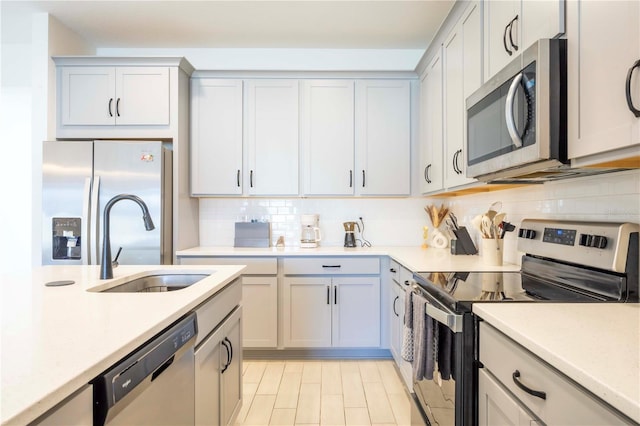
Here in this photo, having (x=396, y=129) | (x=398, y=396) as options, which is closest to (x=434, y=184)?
(x=396, y=129)

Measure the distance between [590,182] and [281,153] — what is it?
2.21 metres

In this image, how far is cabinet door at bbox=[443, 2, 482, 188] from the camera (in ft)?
6.23

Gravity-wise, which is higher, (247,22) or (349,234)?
(247,22)

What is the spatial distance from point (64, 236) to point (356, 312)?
7.58 feet

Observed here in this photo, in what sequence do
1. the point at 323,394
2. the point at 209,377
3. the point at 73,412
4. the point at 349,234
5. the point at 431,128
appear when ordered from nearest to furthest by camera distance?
1. the point at 73,412
2. the point at 209,377
3. the point at 323,394
4. the point at 431,128
5. the point at 349,234

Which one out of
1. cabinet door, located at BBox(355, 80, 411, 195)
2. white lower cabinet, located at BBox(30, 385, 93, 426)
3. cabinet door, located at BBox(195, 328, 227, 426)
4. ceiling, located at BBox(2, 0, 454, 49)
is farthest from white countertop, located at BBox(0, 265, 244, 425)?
ceiling, located at BBox(2, 0, 454, 49)

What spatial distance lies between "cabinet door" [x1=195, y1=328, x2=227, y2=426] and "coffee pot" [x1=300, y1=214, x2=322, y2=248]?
167cm

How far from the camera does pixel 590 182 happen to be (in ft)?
4.89

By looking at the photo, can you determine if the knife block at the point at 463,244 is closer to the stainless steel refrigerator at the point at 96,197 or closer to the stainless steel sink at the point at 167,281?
the stainless steel sink at the point at 167,281

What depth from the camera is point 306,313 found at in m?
2.79

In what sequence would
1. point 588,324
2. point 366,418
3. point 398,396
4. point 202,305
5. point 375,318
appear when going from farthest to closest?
point 375,318, point 398,396, point 366,418, point 202,305, point 588,324

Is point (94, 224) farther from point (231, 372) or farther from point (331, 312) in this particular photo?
point (331, 312)

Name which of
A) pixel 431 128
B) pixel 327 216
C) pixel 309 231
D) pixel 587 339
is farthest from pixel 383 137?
pixel 587 339

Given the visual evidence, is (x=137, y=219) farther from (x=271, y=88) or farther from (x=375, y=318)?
(x=375, y=318)
